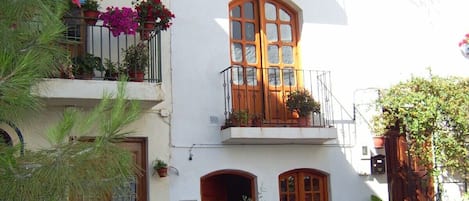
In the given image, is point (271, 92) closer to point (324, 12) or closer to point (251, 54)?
point (251, 54)

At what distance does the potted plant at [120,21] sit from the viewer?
8953mm

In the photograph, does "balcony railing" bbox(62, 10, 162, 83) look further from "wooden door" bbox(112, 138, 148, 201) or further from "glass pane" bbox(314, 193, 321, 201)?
"glass pane" bbox(314, 193, 321, 201)

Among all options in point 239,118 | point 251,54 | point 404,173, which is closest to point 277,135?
point 239,118

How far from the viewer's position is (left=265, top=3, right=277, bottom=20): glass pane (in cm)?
1125

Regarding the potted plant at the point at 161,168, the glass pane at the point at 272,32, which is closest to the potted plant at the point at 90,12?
the potted plant at the point at 161,168

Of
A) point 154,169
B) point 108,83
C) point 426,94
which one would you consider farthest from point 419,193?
point 108,83

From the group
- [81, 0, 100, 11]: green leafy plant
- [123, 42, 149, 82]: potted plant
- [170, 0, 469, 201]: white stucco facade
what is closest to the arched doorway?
[170, 0, 469, 201]: white stucco facade

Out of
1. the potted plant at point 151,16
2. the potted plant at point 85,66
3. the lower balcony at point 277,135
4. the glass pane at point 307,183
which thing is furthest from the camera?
the glass pane at point 307,183

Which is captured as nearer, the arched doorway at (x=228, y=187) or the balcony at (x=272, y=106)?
the balcony at (x=272, y=106)

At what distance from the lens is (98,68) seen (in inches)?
357

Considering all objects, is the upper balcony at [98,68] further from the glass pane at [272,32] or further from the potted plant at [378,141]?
the potted plant at [378,141]

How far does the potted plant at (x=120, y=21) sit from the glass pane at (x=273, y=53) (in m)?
2.84

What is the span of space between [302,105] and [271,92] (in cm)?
66

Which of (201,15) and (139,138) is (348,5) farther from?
(139,138)
